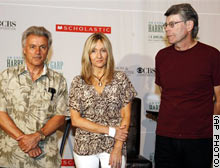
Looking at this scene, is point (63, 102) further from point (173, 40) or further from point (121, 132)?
point (173, 40)

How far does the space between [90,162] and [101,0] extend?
2479mm

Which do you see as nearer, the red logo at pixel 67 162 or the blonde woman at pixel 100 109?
the blonde woman at pixel 100 109

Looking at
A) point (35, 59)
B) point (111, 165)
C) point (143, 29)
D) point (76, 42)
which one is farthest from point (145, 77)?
point (111, 165)

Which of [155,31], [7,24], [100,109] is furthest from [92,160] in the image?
[155,31]

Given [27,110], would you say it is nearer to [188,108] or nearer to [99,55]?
[99,55]

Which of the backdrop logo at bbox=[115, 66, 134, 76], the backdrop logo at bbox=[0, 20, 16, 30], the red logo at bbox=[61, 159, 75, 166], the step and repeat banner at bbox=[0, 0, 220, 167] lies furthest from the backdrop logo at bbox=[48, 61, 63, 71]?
the red logo at bbox=[61, 159, 75, 166]

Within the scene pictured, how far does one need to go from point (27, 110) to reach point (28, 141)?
0.32m

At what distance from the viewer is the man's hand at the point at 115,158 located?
2.77 meters

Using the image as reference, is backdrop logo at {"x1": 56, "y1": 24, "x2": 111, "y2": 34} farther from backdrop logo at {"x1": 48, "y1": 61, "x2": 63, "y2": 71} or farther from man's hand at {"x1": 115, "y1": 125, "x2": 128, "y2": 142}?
man's hand at {"x1": 115, "y1": 125, "x2": 128, "y2": 142}

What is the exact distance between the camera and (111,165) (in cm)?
278

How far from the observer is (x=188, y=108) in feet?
9.91

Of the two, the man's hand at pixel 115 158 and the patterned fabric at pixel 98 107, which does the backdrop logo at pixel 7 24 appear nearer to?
the patterned fabric at pixel 98 107

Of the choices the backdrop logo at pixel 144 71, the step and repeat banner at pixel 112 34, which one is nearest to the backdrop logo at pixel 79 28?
the step and repeat banner at pixel 112 34

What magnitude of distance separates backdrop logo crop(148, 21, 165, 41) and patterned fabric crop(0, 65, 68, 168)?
179cm
